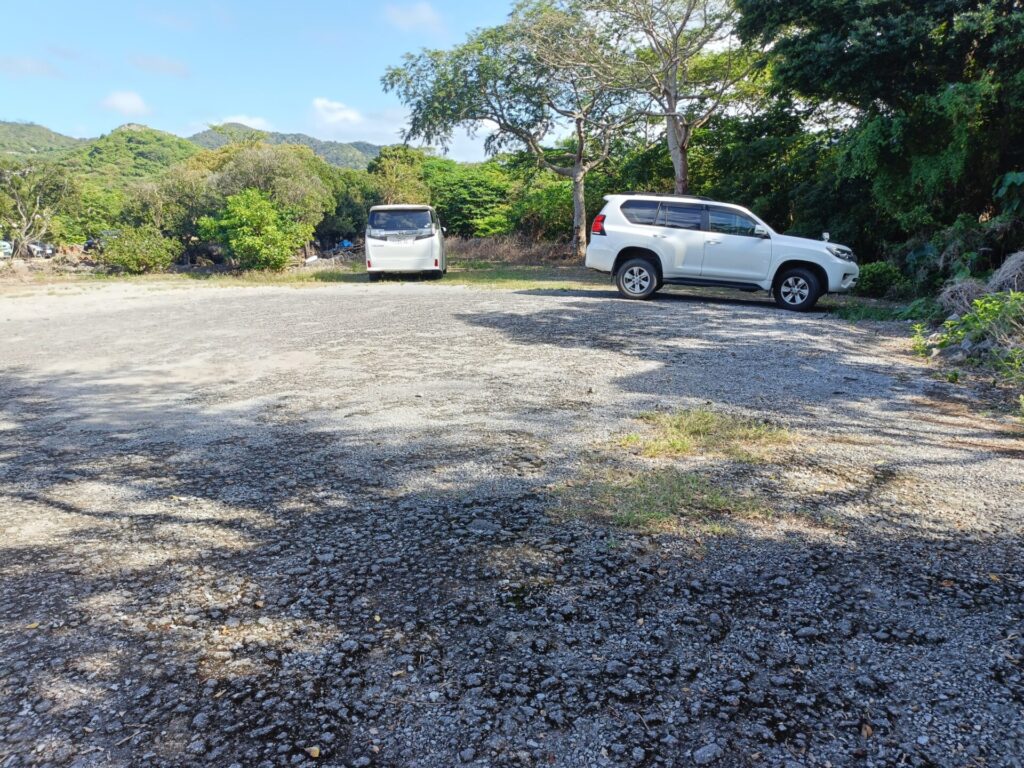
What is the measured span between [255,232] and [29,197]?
19198 mm

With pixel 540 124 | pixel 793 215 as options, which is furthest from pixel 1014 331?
pixel 540 124

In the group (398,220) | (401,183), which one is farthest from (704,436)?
(401,183)

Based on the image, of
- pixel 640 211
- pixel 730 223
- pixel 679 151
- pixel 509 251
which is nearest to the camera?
pixel 730 223

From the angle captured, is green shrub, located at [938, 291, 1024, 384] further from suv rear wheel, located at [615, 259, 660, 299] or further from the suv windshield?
the suv windshield

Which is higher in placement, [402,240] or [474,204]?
[474,204]

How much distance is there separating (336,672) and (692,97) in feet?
68.2

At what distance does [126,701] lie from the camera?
84.4 inches

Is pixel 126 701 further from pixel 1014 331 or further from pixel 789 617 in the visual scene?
pixel 1014 331

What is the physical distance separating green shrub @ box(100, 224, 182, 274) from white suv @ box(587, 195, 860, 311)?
16.7 meters

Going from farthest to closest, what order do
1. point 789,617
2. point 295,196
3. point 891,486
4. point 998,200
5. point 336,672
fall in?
point 295,196 < point 998,200 < point 891,486 < point 789,617 < point 336,672

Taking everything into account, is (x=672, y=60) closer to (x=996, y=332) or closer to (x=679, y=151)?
(x=679, y=151)

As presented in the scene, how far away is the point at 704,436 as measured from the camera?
4680 mm

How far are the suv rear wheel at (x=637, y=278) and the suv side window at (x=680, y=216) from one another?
756 mm

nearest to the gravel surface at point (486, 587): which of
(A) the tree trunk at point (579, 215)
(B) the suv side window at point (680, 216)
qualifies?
(B) the suv side window at point (680, 216)
